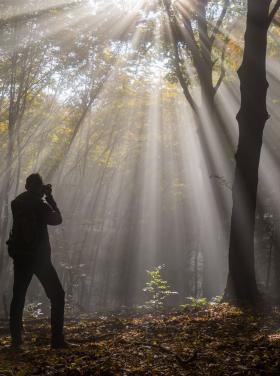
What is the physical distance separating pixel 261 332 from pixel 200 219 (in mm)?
33474

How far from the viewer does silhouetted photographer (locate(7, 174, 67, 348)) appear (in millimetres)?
5621

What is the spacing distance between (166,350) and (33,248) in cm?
207

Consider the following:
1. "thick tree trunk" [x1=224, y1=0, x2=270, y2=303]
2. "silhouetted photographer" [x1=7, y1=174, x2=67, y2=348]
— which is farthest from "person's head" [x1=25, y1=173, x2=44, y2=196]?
"thick tree trunk" [x1=224, y1=0, x2=270, y2=303]

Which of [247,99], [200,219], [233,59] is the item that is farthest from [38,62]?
[200,219]

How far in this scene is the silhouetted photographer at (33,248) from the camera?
5.62m

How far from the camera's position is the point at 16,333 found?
5.70 meters

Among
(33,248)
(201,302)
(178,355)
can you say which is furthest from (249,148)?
(178,355)

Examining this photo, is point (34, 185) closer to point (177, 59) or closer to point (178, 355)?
point (178, 355)

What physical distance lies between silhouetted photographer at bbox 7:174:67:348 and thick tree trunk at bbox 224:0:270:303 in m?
4.14

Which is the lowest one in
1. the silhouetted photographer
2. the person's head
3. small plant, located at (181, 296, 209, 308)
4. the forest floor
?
small plant, located at (181, 296, 209, 308)

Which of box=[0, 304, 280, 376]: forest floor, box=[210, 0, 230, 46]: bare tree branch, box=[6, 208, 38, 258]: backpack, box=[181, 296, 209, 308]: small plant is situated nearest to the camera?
box=[0, 304, 280, 376]: forest floor

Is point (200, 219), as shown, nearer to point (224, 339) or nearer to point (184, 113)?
point (184, 113)

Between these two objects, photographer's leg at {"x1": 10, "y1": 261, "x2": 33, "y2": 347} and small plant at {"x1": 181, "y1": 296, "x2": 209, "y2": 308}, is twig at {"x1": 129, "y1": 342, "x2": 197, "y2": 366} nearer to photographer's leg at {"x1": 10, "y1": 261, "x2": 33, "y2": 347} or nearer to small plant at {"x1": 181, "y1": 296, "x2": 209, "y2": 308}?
photographer's leg at {"x1": 10, "y1": 261, "x2": 33, "y2": 347}

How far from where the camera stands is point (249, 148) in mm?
8727
